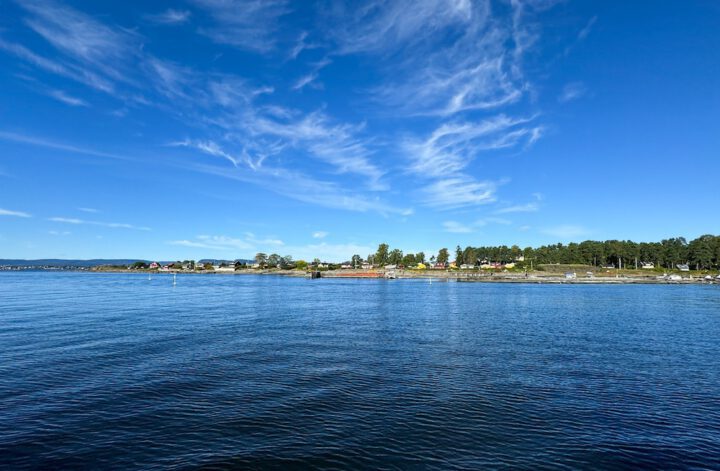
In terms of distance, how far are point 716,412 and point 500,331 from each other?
98.0 feet

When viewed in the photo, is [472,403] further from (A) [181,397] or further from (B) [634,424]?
(A) [181,397]

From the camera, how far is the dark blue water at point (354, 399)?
61.6ft

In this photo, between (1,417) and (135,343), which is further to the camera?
(135,343)

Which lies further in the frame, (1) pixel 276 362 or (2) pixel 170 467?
(1) pixel 276 362

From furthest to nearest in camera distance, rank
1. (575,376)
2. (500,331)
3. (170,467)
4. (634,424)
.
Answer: (500,331) < (575,376) < (634,424) < (170,467)

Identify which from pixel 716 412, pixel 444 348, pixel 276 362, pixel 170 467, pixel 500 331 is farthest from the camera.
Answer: pixel 500 331

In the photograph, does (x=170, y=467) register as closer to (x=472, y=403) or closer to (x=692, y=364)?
(x=472, y=403)

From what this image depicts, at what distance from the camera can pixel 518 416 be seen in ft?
76.2

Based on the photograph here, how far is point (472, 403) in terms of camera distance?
25.3 metres

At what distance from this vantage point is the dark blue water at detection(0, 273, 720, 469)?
739 inches

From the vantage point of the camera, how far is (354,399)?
1020 inches

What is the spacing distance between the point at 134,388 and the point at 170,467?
1238cm

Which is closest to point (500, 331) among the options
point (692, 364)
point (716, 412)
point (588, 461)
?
point (692, 364)

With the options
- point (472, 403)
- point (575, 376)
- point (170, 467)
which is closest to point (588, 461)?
point (472, 403)
